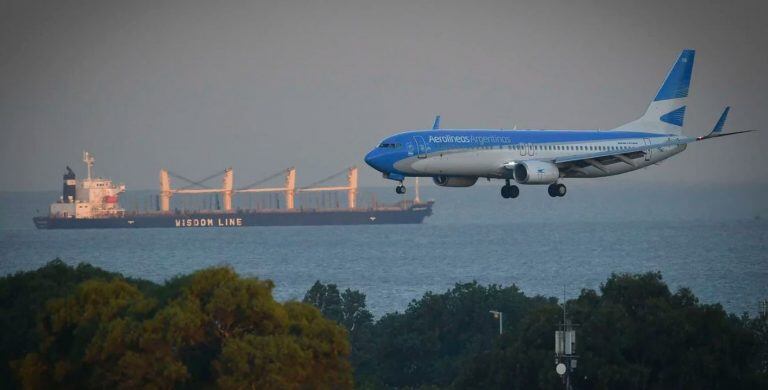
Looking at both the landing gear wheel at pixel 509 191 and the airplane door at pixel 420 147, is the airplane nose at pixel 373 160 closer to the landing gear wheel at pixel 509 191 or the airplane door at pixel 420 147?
the airplane door at pixel 420 147

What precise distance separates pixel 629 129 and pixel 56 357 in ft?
176

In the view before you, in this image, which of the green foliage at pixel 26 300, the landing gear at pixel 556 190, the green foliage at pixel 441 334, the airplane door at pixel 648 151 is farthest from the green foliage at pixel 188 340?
the airplane door at pixel 648 151

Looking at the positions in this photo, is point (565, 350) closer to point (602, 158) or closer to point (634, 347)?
point (634, 347)

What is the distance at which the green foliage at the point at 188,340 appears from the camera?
4866 centimetres

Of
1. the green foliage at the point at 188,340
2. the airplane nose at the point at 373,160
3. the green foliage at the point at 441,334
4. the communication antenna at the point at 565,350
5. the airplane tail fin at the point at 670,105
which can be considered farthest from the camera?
the airplane tail fin at the point at 670,105

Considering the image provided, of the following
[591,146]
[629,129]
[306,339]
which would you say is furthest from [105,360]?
[629,129]

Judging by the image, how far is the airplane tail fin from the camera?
9869 centimetres

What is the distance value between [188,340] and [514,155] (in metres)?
37.9

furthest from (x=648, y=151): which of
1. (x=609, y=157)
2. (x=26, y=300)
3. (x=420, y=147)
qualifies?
(x=26, y=300)

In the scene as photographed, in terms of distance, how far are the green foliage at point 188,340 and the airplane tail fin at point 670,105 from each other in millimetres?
50371

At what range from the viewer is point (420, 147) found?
3209 inches

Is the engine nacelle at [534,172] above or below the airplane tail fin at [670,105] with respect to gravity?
below

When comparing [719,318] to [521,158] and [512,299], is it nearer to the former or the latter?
[521,158]

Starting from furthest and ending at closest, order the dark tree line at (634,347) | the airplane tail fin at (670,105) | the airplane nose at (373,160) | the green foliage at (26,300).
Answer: the airplane tail fin at (670,105)
the airplane nose at (373,160)
the dark tree line at (634,347)
the green foliage at (26,300)
